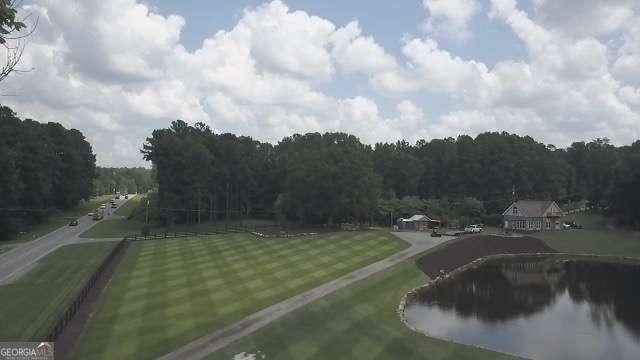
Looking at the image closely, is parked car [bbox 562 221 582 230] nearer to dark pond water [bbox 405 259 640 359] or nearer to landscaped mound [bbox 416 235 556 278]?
landscaped mound [bbox 416 235 556 278]

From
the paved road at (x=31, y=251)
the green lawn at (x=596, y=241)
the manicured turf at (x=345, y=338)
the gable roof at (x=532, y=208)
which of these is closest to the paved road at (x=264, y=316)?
the manicured turf at (x=345, y=338)

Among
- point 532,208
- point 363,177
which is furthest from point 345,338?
point 532,208

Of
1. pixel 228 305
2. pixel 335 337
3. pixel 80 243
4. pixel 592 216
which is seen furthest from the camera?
pixel 592 216

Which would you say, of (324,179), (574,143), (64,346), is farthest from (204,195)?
(574,143)

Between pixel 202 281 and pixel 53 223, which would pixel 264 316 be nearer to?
pixel 202 281

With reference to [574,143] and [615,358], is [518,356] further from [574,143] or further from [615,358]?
[574,143]
